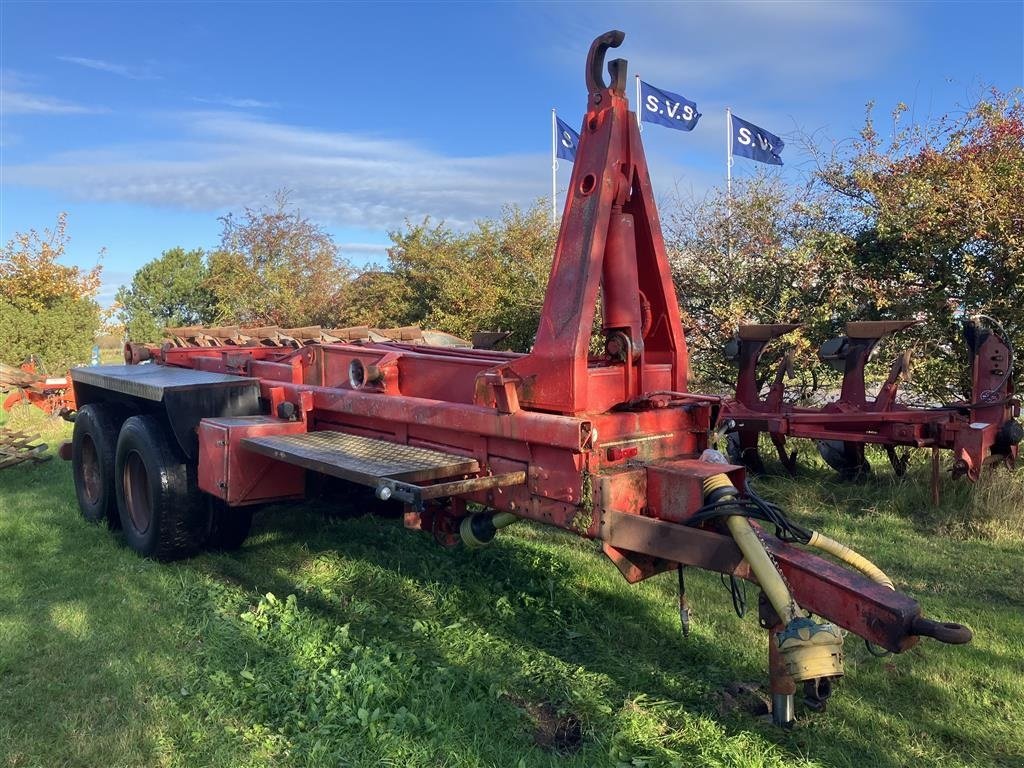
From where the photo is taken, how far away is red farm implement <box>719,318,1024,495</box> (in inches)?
240

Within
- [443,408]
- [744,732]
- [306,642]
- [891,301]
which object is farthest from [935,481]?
[306,642]

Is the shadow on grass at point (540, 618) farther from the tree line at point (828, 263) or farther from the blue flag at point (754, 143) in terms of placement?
the blue flag at point (754, 143)

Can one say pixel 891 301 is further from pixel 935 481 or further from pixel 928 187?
pixel 935 481

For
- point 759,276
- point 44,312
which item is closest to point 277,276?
point 44,312

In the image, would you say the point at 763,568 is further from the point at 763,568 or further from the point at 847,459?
the point at 847,459

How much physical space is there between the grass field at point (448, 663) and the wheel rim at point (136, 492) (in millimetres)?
247

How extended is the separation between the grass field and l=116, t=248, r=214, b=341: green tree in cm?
2268

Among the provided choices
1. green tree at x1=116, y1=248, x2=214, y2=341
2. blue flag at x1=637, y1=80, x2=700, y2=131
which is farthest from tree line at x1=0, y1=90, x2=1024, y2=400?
green tree at x1=116, y1=248, x2=214, y2=341

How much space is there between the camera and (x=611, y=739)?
2908 millimetres

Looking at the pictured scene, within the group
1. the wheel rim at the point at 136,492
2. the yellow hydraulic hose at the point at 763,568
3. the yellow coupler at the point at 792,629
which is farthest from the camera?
the wheel rim at the point at 136,492

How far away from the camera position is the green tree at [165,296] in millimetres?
26547

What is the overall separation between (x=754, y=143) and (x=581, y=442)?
1286 cm

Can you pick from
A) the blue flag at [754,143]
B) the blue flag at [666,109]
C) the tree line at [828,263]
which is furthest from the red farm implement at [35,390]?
the blue flag at [754,143]

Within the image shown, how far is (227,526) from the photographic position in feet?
16.9
